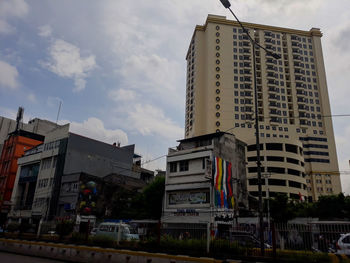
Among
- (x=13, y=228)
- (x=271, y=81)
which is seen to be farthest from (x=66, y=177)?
(x=271, y=81)

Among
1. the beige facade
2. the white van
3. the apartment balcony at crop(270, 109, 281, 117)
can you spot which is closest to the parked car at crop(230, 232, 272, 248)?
the white van

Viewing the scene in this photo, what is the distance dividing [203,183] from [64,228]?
18.7 metres

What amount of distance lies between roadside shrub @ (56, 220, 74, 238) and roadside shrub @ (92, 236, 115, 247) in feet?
11.1

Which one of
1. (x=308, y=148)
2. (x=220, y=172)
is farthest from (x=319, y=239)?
(x=308, y=148)

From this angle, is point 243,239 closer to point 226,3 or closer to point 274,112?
point 226,3

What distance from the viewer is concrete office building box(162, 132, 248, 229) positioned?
33125mm

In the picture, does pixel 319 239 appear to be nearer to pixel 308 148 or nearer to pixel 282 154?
pixel 282 154

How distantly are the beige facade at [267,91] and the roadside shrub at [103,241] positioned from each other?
2609 inches

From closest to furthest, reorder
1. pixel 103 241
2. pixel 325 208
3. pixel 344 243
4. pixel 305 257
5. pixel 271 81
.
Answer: pixel 305 257
pixel 344 243
pixel 103 241
pixel 325 208
pixel 271 81

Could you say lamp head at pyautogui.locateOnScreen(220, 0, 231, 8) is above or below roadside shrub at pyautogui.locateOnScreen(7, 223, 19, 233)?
above

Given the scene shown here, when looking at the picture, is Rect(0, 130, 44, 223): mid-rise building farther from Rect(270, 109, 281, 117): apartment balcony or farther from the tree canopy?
Rect(270, 109, 281, 117): apartment balcony

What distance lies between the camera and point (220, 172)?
34531mm

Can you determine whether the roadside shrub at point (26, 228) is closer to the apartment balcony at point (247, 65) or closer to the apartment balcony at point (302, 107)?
the apartment balcony at point (247, 65)

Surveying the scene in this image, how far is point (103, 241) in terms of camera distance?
52.0 feet
